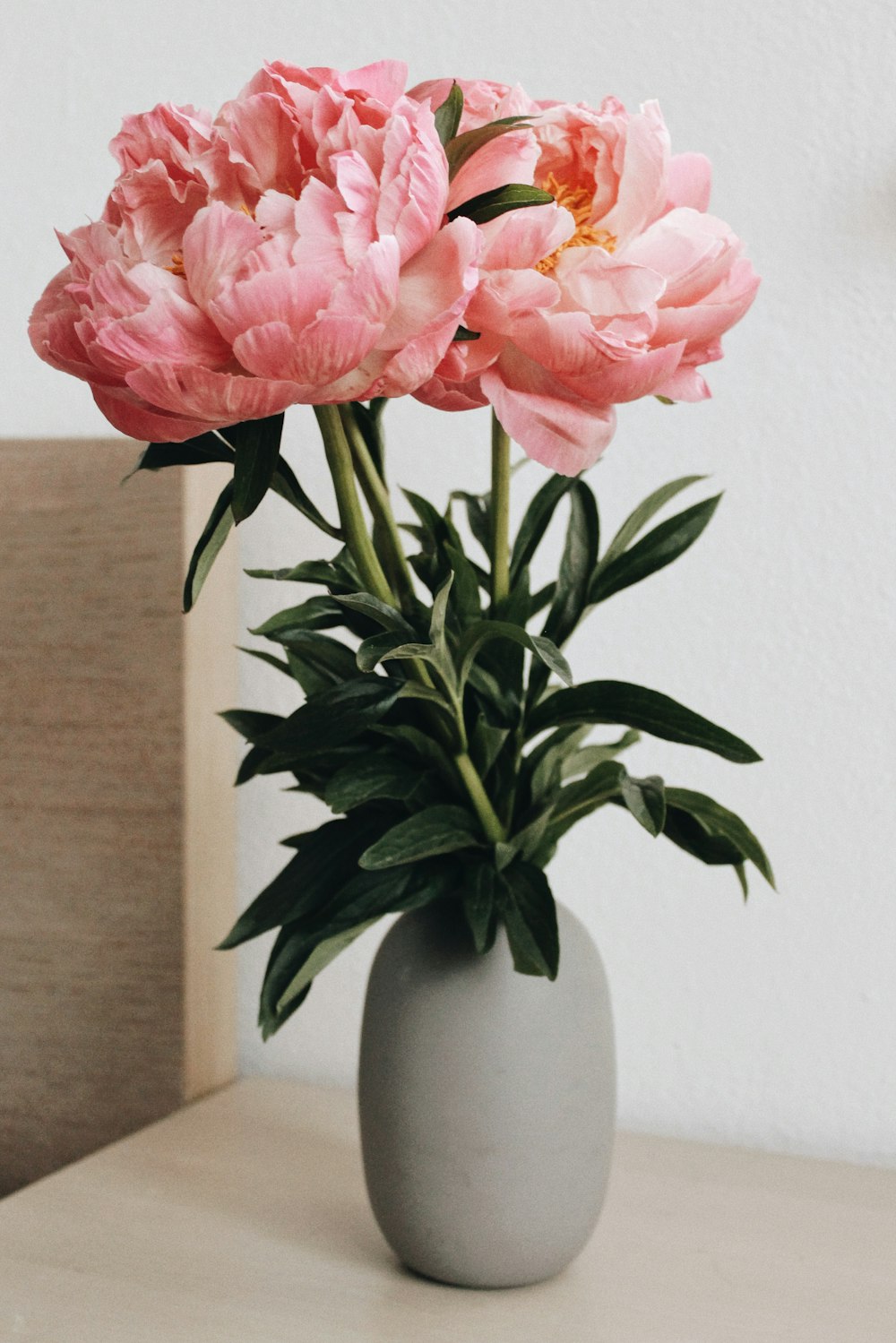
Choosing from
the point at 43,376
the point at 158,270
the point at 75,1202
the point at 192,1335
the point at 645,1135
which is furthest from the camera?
the point at 43,376

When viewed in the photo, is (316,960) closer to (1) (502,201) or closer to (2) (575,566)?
(2) (575,566)

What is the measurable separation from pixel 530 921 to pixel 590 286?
10.1 inches

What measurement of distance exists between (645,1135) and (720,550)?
1.19ft

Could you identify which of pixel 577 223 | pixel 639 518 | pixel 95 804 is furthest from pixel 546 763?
pixel 95 804

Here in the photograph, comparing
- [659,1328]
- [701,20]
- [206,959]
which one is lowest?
[659,1328]

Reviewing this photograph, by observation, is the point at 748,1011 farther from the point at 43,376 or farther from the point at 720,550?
the point at 43,376

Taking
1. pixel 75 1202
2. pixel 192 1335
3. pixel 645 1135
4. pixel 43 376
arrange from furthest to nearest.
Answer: pixel 43 376, pixel 645 1135, pixel 75 1202, pixel 192 1335

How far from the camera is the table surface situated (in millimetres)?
531

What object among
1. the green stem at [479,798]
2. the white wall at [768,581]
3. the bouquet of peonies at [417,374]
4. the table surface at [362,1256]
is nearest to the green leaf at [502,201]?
the bouquet of peonies at [417,374]

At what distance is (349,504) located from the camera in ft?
1.59

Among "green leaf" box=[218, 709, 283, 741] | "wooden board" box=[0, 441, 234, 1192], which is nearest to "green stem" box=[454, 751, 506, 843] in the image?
"green leaf" box=[218, 709, 283, 741]

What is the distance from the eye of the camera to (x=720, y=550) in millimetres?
749

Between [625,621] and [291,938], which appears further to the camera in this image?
[625,621]

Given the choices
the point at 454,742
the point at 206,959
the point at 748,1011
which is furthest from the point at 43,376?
the point at 748,1011
